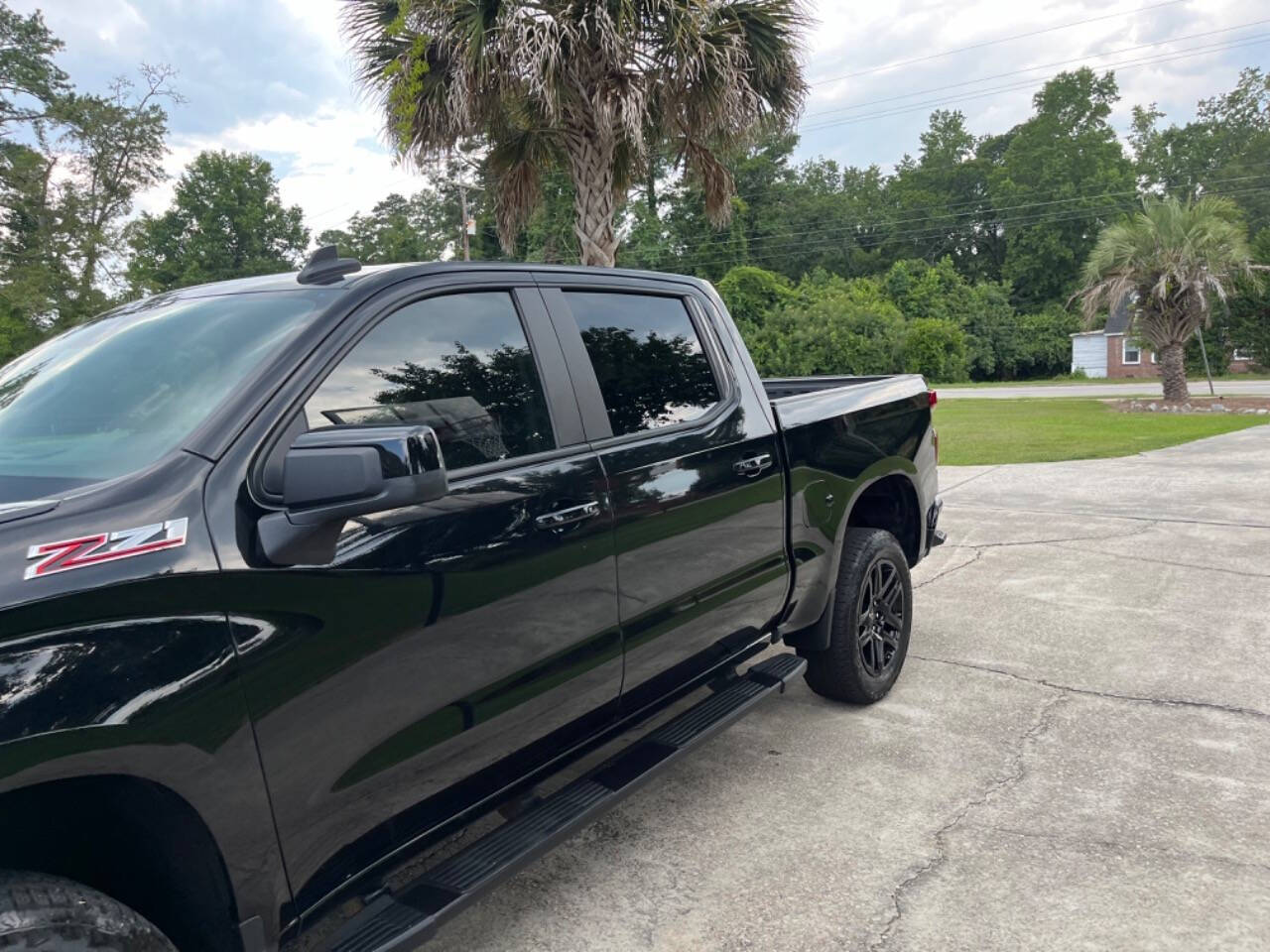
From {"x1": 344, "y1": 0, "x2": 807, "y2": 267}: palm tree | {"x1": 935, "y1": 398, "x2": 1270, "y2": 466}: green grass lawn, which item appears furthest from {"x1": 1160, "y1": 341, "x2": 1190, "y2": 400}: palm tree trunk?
{"x1": 344, "y1": 0, "x2": 807, "y2": 267}: palm tree

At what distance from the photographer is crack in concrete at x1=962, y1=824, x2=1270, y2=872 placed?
291 cm

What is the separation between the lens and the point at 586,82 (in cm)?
971

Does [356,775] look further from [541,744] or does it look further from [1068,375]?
[1068,375]

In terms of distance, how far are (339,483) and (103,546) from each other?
41 cm

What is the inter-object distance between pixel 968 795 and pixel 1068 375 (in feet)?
164

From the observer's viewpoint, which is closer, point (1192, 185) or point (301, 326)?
point (301, 326)

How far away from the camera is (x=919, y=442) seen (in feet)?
15.3

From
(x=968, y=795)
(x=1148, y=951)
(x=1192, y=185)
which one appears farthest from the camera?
(x=1192, y=185)

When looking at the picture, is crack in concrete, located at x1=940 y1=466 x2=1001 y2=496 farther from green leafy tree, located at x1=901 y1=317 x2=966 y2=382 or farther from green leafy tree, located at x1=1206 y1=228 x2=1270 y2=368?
green leafy tree, located at x1=1206 y1=228 x2=1270 y2=368

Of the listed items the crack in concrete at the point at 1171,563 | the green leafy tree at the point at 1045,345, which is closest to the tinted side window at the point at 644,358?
Result: the crack in concrete at the point at 1171,563

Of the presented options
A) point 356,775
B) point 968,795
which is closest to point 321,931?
point 356,775

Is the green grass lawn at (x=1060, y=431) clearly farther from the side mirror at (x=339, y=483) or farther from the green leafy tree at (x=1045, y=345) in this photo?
the green leafy tree at (x=1045, y=345)

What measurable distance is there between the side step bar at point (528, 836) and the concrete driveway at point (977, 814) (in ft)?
1.30

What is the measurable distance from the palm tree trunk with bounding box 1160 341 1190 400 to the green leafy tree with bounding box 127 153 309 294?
5316 cm
